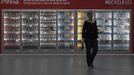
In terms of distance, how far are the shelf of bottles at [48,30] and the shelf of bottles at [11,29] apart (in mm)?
1143

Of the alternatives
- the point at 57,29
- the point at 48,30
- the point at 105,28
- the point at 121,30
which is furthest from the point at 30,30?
the point at 121,30

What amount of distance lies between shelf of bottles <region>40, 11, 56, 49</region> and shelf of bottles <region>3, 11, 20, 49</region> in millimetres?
1143

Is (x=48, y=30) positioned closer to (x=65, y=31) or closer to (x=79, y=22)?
(x=65, y=31)

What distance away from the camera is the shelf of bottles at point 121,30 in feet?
65.8

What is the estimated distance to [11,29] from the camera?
2012 cm

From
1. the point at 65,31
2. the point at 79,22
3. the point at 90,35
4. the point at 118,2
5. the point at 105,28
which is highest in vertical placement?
the point at 118,2

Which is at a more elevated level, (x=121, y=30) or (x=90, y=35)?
(x=121, y=30)

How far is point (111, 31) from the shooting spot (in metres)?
20.1

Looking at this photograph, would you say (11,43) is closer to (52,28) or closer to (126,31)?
(52,28)

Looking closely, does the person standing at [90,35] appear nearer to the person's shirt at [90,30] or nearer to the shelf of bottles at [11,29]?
the person's shirt at [90,30]

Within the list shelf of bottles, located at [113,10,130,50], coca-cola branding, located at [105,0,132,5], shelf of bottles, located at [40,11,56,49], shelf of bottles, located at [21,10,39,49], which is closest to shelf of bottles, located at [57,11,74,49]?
shelf of bottles, located at [40,11,56,49]

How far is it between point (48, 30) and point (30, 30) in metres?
0.87

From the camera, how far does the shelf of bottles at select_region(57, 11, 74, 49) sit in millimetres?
20036

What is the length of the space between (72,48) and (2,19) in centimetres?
358
